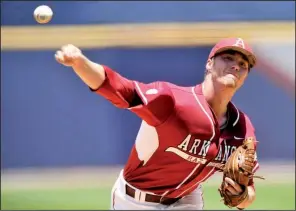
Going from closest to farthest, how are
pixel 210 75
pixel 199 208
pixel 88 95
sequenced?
pixel 210 75 → pixel 199 208 → pixel 88 95

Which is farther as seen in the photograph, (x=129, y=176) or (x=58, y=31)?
(x=58, y=31)

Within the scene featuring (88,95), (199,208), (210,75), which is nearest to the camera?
(210,75)

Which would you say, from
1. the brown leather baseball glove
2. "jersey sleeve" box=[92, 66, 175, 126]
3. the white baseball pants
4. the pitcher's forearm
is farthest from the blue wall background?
the pitcher's forearm

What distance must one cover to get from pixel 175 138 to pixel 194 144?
0.10m

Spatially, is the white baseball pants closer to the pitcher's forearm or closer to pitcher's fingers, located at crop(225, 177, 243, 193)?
pitcher's fingers, located at crop(225, 177, 243, 193)

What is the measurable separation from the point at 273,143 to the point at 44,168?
6.16 feet

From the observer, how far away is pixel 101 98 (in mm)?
5488

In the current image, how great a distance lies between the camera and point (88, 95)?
5477 millimetres

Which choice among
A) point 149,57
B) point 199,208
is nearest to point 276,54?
point 149,57

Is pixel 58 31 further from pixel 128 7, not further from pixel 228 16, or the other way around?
pixel 228 16

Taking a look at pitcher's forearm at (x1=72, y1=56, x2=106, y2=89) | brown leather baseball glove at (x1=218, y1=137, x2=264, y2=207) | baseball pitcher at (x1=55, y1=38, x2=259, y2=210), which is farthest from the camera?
brown leather baseball glove at (x1=218, y1=137, x2=264, y2=207)

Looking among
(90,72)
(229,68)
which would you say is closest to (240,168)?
(229,68)

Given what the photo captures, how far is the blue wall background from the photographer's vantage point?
5.48 meters

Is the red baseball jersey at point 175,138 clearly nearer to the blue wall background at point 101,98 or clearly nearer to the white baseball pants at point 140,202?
the white baseball pants at point 140,202
